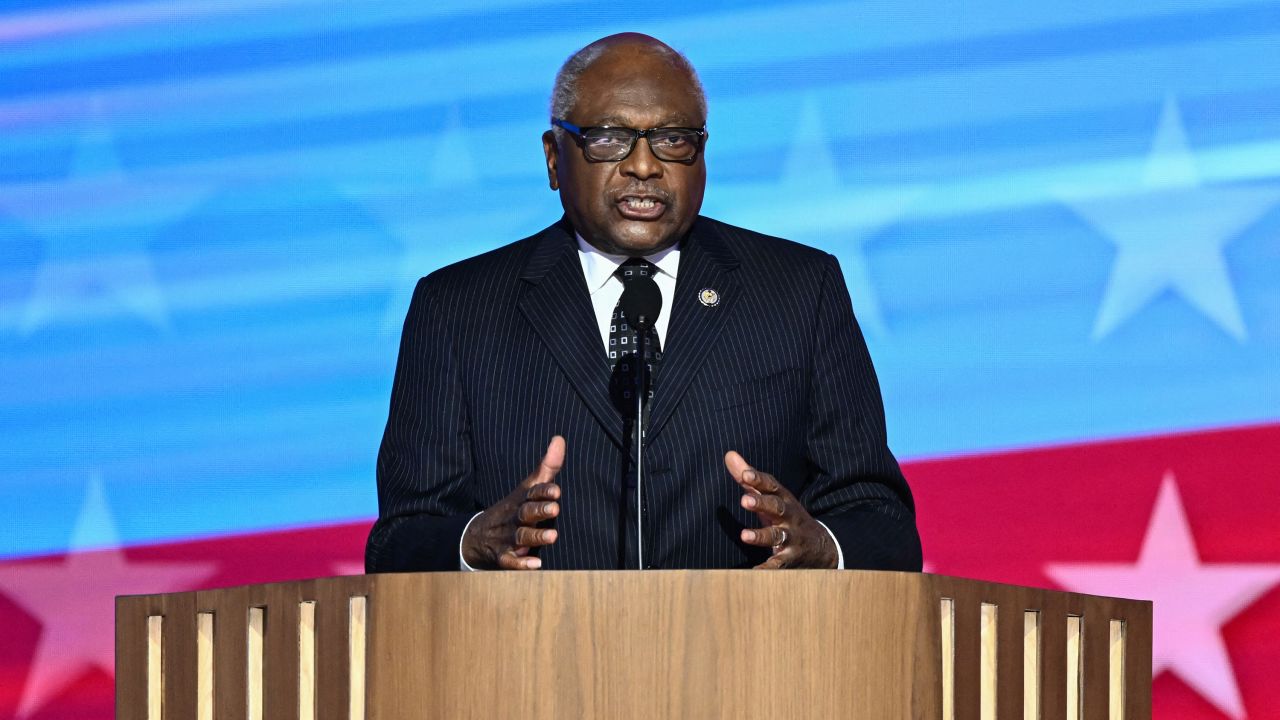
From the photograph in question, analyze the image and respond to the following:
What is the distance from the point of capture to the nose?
105 inches

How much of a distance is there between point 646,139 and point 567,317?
0.99ft

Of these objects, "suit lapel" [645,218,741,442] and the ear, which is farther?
the ear

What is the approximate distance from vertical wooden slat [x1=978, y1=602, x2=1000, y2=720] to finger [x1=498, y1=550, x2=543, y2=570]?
53 cm

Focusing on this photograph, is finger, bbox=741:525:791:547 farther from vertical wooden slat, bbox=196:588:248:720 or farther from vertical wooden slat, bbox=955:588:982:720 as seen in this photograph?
vertical wooden slat, bbox=196:588:248:720

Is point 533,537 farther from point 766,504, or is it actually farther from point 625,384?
point 625,384

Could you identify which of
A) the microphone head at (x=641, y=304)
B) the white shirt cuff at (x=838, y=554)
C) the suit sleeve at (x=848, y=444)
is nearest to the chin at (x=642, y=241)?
the suit sleeve at (x=848, y=444)

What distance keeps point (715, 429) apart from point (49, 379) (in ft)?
7.00

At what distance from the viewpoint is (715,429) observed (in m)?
2.63

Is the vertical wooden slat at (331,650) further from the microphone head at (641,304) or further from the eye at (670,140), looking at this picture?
the eye at (670,140)

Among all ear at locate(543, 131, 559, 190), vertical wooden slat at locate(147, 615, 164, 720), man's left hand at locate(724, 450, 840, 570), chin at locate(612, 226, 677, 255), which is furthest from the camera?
ear at locate(543, 131, 559, 190)

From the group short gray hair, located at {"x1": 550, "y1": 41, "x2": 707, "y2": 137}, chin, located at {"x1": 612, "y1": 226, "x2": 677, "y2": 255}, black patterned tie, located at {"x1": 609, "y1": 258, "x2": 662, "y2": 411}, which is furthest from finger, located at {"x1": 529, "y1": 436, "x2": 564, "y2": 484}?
short gray hair, located at {"x1": 550, "y1": 41, "x2": 707, "y2": 137}

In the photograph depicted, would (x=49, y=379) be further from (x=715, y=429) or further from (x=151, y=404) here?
(x=715, y=429)

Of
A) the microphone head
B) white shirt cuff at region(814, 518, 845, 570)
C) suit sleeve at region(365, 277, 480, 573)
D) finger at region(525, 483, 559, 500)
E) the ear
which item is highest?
the ear

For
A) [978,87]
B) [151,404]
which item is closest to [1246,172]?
[978,87]
